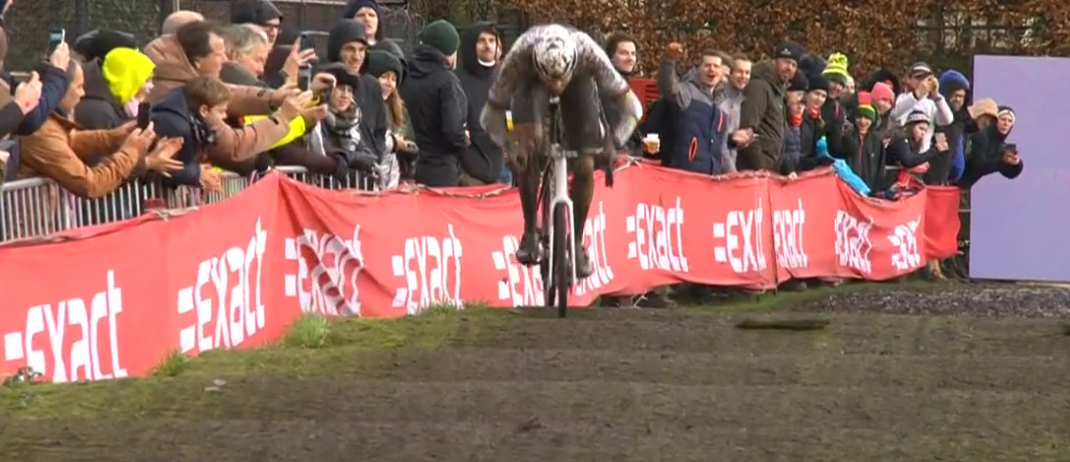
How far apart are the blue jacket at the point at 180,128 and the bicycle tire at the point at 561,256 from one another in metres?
2.27

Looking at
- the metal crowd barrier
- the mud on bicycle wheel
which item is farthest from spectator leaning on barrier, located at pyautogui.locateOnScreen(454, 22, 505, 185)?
the metal crowd barrier

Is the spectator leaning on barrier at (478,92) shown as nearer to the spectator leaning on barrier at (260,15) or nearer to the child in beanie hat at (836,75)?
the spectator leaning on barrier at (260,15)

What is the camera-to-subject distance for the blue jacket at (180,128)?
414 inches

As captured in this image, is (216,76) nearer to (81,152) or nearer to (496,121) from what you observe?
(81,152)

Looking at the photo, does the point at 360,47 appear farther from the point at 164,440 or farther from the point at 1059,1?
the point at 1059,1

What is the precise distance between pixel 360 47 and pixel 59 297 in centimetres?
567

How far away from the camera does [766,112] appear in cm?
1955

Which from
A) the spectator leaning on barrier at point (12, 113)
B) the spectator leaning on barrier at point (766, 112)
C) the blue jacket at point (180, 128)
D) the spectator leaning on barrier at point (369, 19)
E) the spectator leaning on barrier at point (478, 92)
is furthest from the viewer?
the spectator leaning on barrier at point (766, 112)

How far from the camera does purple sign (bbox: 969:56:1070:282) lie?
915 inches

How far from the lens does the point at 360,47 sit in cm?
1401

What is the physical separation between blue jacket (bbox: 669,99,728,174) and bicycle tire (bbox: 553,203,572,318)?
5.97 m

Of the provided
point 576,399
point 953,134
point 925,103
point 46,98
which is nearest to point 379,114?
point 46,98

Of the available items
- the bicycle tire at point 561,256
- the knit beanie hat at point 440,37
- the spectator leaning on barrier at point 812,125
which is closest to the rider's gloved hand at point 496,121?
the bicycle tire at point 561,256

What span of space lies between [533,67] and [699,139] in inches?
263
